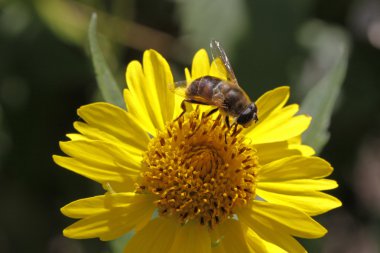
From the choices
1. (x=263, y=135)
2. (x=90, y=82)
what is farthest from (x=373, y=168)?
(x=263, y=135)

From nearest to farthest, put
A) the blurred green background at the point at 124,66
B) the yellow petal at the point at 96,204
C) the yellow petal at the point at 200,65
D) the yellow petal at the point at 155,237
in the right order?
1. the yellow petal at the point at 96,204
2. the yellow petal at the point at 155,237
3. the yellow petal at the point at 200,65
4. the blurred green background at the point at 124,66

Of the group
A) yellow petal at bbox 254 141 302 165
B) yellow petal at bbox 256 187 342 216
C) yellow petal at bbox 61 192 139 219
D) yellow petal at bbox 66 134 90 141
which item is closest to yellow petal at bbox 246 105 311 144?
yellow petal at bbox 254 141 302 165

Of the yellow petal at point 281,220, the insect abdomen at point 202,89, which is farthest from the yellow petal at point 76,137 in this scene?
the yellow petal at point 281,220

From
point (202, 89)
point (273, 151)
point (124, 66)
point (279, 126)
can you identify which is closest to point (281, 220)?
point (273, 151)

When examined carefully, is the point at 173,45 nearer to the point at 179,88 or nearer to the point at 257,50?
the point at 257,50

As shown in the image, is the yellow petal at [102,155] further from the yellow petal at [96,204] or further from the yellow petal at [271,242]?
the yellow petal at [271,242]

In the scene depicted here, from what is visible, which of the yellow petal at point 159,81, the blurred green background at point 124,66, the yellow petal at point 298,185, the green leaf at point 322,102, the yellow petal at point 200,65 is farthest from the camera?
the blurred green background at point 124,66

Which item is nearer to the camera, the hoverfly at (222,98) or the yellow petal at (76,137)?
the yellow petal at (76,137)

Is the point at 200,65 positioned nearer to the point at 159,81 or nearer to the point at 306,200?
the point at 159,81
